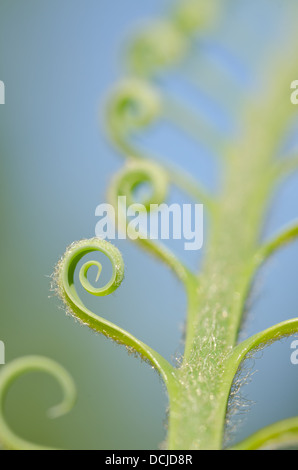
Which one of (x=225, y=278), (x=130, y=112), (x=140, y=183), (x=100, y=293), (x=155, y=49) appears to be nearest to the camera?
(x=100, y=293)

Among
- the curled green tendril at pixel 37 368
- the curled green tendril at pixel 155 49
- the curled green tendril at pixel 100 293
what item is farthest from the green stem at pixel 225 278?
the curled green tendril at pixel 155 49

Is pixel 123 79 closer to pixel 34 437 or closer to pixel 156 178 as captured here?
pixel 156 178

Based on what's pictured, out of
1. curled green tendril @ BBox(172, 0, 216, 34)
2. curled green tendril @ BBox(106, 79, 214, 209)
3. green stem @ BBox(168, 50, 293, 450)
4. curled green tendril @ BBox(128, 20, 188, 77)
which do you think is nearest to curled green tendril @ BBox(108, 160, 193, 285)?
green stem @ BBox(168, 50, 293, 450)

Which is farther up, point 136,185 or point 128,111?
point 128,111

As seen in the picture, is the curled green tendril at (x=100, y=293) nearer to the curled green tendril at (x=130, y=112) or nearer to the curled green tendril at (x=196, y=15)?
the curled green tendril at (x=130, y=112)

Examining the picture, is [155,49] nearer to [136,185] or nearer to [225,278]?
[136,185]

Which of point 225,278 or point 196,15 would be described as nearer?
point 225,278

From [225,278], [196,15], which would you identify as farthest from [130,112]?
[225,278]
